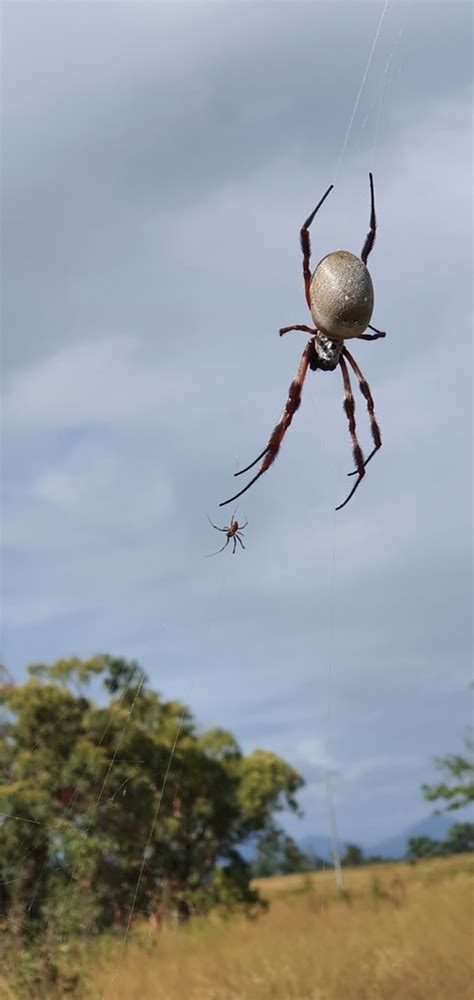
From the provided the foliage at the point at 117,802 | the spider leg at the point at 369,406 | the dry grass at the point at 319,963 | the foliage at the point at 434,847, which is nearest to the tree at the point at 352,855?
the foliage at the point at 434,847

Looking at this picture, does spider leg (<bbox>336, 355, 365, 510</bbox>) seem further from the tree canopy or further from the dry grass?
the tree canopy

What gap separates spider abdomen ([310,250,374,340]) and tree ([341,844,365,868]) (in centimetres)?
7874

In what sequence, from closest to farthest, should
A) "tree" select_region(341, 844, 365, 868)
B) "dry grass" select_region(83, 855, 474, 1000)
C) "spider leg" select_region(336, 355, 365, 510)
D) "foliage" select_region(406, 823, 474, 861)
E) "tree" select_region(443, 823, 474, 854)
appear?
1. "spider leg" select_region(336, 355, 365, 510)
2. "dry grass" select_region(83, 855, 474, 1000)
3. "tree" select_region(443, 823, 474, 854)
4. "foliage" select_region(406, 823, 474, 861)
5. "tree" select_region(341, 844, 365, 868)

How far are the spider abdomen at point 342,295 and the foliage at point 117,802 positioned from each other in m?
12.4

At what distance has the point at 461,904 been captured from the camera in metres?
17.8

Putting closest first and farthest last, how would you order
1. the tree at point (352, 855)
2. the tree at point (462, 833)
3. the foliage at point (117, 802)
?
the foliage at point (117, 802)
the tree at point (462, 833)
the tree at point (352, 855)

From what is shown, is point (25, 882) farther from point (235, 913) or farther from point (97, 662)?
point (235, 913)

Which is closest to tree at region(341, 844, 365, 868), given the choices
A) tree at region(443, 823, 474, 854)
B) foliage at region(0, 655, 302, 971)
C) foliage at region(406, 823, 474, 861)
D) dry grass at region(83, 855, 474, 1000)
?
foliage at region(406, 823, 474, 861)

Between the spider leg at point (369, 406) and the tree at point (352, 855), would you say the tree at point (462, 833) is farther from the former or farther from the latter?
the spider leg at point (369, 406)

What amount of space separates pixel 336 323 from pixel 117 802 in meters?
21.1

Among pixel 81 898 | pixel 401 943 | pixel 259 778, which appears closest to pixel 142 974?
pixel 401 943

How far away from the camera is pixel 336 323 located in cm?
863

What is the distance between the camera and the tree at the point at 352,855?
3263 inches

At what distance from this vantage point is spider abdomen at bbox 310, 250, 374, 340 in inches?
333
